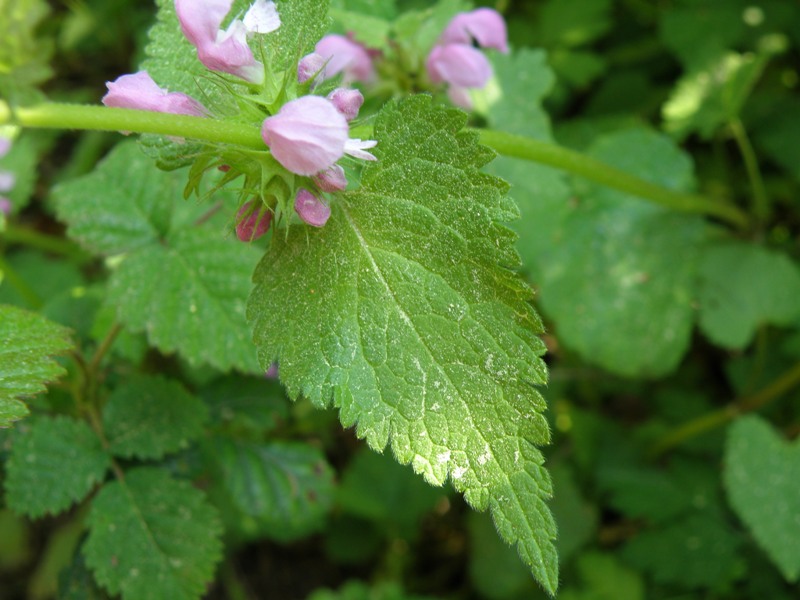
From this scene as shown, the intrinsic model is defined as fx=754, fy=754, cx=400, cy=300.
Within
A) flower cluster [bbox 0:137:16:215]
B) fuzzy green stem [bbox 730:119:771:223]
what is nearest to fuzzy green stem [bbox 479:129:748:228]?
fuzzy green stem [bbox 730:119:771:223]

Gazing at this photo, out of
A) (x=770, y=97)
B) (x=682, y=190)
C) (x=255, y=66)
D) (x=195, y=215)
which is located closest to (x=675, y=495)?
(x=682, y=190)

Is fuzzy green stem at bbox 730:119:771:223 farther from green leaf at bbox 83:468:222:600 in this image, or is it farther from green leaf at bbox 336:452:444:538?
green leaf at bbox 83:468:222:600

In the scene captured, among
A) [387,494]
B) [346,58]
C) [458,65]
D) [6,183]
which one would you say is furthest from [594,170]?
[6,183]

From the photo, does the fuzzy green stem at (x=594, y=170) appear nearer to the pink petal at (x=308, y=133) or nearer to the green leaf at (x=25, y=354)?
the pink petal at (x=308, y=133)

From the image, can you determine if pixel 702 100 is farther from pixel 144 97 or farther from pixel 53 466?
pixel 53 466

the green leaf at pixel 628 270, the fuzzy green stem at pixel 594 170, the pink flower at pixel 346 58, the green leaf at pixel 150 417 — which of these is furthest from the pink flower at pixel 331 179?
the green leaf at pixel 628 270

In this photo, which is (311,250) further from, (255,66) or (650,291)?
(650,291)

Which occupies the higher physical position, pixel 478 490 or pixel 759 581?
pixel 478 490
